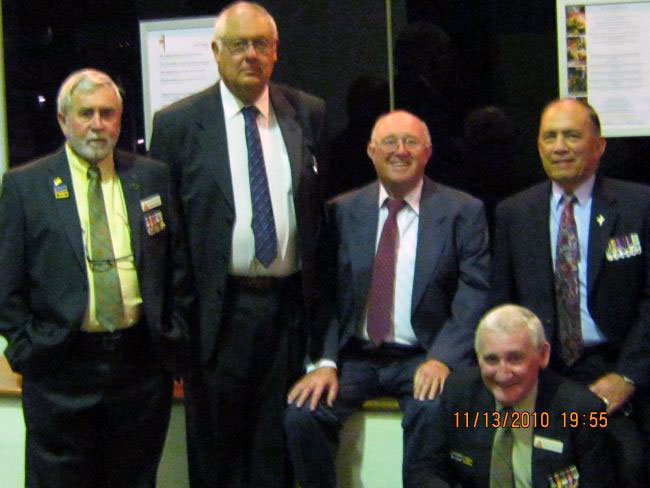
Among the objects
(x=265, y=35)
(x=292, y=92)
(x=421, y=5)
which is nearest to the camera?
(x=265, y=35)

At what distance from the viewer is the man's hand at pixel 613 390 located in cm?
321

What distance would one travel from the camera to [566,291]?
11.0 feet

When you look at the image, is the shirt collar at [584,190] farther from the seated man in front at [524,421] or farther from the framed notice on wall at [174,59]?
the framed notice on wall at [174,59]

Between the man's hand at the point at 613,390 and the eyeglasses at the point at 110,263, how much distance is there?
151 cm

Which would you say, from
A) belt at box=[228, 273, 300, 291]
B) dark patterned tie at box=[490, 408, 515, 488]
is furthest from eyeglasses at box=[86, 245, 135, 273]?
dark patterned tie at box=[490, 408, 515, 488]

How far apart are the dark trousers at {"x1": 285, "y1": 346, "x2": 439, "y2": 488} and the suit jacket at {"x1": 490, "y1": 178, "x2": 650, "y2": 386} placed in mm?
411

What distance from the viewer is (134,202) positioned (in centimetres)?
312

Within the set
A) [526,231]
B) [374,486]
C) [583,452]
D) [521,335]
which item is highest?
[526,231]

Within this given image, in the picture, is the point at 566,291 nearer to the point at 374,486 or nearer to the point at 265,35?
the point at 374,486

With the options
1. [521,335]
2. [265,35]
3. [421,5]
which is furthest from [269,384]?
[421,5]

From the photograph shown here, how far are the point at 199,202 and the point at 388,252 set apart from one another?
0.69m

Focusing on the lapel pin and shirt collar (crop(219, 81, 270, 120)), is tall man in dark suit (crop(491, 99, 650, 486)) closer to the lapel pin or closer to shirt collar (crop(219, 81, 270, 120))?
shirt collar (crop(219, 81, 270, 120))

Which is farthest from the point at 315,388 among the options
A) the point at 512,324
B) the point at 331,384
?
the point at 512,324

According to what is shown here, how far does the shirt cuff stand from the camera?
11.4ft
